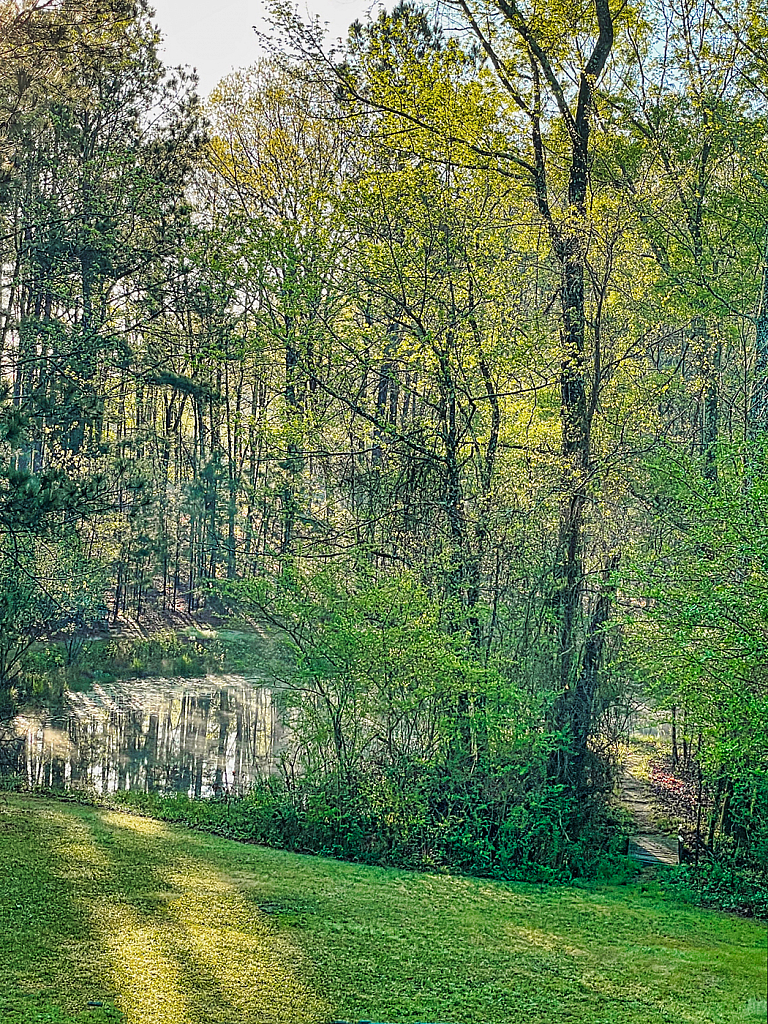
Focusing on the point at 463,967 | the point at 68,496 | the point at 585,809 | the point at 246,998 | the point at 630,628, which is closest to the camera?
the point at 246,998

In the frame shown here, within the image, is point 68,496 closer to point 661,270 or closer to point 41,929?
point 41,929

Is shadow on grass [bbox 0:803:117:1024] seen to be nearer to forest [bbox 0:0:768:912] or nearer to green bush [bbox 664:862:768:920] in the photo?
forest [bbox 0:0:768:912]

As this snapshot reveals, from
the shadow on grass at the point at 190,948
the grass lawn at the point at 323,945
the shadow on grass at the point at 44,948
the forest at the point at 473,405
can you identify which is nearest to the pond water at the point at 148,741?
the forest at the point at 473,405

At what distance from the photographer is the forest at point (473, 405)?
28.7 ft

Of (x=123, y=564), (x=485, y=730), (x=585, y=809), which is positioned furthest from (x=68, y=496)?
(x=123, y=564)

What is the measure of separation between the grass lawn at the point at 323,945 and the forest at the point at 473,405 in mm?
1434

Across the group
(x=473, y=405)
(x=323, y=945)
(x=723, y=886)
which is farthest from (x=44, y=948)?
(x=473, y=405)

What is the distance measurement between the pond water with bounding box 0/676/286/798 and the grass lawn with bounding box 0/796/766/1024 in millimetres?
2689

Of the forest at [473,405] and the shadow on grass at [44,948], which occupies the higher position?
the forest at [473,405]

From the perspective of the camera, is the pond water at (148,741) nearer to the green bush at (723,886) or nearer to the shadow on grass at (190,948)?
the shadow on grass at (190,948)

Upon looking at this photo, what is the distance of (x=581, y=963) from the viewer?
564cm

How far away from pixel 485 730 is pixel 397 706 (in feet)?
2.98

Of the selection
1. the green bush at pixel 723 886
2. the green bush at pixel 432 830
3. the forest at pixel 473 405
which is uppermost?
the forest at pixel 473 405

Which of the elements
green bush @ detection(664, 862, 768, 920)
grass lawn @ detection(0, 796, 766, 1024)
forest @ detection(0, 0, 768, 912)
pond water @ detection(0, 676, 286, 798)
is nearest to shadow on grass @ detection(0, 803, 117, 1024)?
grass lawn @ detection(0, 796, 766, 1024)
